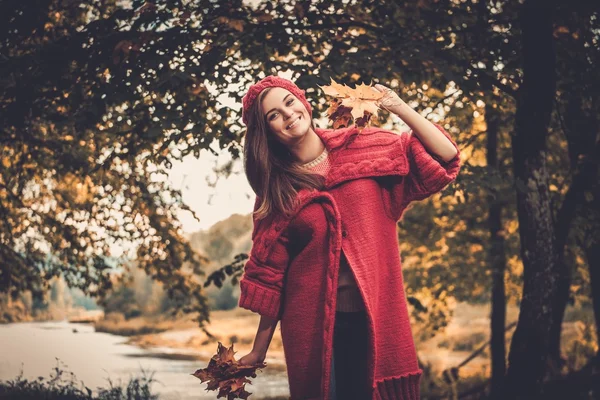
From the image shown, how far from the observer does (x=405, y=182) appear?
286 cm

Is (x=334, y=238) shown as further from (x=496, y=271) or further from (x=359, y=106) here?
(x=496, y=271)

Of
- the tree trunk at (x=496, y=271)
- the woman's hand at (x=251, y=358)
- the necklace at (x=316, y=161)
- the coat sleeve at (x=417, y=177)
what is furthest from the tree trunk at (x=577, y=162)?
the woman's hand at (x=251, y=358)

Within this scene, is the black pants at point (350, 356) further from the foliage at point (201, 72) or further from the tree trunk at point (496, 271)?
the tree trunk at point (496, 271)

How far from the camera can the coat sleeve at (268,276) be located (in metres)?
2.86

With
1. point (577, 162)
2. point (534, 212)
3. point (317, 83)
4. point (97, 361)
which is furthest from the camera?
point (97, 361)

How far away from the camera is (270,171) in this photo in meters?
2.89

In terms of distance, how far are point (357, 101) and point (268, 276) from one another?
892 millimetres

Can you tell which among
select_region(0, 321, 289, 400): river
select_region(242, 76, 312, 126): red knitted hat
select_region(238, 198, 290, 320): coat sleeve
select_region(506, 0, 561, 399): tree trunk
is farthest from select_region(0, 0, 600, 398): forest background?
select_region(238, 198, 290, 320): coat sleeve

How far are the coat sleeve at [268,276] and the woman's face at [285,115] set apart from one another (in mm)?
439

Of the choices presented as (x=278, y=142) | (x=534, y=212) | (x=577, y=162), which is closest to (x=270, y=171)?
(x=278, y=142)

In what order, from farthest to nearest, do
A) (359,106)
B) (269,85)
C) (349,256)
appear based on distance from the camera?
(269,85) < (359,106) < (349,256)

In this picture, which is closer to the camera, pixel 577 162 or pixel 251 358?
pixel 251 358

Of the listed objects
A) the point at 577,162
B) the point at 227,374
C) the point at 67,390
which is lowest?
the point at 67,390

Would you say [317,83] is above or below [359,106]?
above
